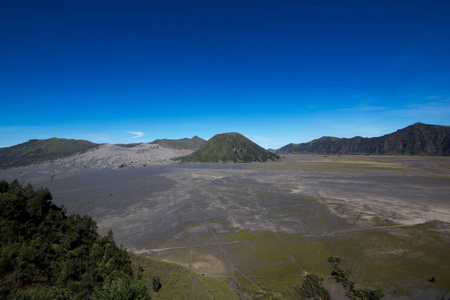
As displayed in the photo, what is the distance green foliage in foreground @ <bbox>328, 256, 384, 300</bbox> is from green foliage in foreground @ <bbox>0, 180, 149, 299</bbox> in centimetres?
1673

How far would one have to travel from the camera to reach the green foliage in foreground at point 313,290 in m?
15.7

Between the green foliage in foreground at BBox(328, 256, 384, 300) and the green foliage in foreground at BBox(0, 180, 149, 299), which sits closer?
the green foliage in foreground at BBox(0, 180, 149, 299)

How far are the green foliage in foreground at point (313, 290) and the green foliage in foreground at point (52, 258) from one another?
502 inches

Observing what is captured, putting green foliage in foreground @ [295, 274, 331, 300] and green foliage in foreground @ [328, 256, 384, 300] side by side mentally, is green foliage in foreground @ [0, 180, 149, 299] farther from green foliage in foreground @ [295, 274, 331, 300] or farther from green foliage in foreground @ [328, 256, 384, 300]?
green foliage in foreground @ [328, 256, 384, 300]

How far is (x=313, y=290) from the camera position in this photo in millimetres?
16203

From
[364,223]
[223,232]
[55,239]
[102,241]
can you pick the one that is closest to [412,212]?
[364,223]

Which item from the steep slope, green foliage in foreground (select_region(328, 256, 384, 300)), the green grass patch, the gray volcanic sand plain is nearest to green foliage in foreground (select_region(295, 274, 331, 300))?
the gray volcanic sand plain

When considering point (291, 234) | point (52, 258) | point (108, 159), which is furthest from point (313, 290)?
point (108, 159)

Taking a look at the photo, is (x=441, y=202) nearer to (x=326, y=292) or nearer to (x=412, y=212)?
(x=412, y=212)

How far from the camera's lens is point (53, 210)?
19.0 m

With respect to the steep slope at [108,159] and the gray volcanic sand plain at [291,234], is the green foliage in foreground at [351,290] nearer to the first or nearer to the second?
the gray volcanic sand plain at [291,234]

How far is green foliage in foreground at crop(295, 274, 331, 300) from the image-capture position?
15.7 metres

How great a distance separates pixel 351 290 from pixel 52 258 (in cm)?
2454

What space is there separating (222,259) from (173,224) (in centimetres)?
1346
